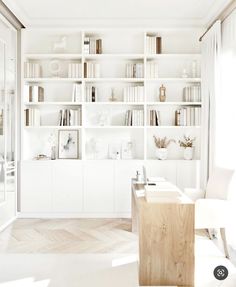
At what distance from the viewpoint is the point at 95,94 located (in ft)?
17.8

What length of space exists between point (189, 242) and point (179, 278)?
0.93 feet

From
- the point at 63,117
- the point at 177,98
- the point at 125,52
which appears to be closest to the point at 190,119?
the point at 177,98

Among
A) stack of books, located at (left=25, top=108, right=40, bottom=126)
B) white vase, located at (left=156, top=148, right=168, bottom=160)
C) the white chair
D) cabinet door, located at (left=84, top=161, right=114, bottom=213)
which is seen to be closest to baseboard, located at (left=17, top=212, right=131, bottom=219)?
cabinet door, located at (left=84, top=161, right=114, bottom=213)

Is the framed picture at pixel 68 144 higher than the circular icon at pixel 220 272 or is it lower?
higher

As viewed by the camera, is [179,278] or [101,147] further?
[101,147]

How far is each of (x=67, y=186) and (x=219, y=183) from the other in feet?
7.34

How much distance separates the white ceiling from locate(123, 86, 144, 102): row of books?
93 centimetres

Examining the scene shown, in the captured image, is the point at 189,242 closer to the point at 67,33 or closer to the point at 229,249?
the point at 229,249

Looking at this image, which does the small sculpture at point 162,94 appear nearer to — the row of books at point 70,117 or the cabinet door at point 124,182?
the cabinet door at point 124,182

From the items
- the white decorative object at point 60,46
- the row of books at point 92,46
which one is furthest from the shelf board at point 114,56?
the white decorative object at point 60,46

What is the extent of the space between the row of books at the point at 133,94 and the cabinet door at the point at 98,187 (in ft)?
3.27

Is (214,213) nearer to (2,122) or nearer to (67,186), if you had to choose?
(67,186)

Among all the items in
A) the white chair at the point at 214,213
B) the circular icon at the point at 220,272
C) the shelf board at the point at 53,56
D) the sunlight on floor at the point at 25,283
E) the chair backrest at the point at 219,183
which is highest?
the shelf board at the point at 53,56

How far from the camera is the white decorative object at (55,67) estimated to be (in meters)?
5.53
